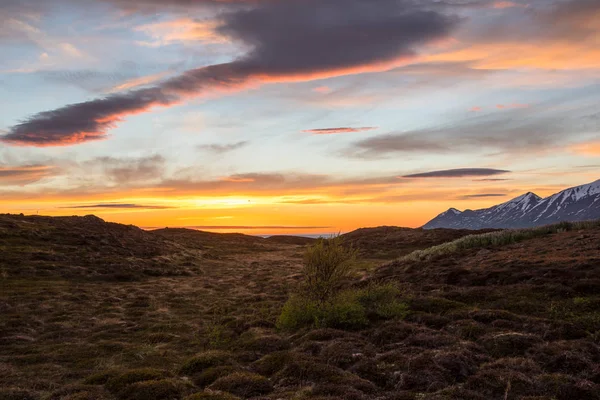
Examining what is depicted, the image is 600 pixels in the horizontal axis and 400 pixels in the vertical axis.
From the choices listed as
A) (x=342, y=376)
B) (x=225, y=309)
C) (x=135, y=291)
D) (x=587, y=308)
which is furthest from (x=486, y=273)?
(x=135, y=291)

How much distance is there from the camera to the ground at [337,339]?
11.5m

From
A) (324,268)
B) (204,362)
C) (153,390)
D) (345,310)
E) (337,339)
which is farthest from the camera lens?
(324,268)

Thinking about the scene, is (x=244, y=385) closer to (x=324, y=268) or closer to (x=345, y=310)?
(x=345, y=310)

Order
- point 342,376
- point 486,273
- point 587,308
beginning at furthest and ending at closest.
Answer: point 486,273 < point 587,308 < point 342,376

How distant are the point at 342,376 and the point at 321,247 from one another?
10.5 meters

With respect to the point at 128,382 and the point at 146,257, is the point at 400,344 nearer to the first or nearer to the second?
the point at 128,382

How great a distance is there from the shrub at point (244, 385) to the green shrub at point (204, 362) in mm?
2104

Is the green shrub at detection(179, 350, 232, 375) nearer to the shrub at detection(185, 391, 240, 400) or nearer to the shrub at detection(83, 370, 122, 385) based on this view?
the shrub at detection(83, 370, 122, 385)

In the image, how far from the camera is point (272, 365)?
1395 centimetres

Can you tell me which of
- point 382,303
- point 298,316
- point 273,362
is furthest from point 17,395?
point 382,303

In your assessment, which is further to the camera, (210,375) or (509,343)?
(509,343)

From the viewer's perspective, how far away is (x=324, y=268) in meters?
22.1

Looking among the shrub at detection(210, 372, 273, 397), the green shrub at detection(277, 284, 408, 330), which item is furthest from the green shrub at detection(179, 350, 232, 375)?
the green shrub at detection(277, 284, 408, 330)

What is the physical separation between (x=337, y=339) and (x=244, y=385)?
17.2 ft
